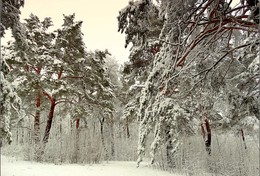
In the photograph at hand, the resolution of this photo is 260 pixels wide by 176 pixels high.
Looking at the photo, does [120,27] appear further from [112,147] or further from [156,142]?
[112,147]

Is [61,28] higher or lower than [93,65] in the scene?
higher

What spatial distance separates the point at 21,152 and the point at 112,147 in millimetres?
6817

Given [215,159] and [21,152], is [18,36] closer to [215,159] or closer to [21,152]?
[21,152]

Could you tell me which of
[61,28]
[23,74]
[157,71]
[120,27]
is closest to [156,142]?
[157,71]

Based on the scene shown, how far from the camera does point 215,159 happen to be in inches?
380

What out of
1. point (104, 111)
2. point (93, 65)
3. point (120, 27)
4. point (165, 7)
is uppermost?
point (93, 65)

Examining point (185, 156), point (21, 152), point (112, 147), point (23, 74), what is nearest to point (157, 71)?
point (185, 156)

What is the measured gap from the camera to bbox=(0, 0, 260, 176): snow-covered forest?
4.30 meters

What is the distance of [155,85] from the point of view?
457 cm

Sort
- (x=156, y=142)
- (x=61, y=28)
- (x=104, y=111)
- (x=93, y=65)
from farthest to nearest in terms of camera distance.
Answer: (x=104, y=111) → (x=93, y=65) → (x=61, y=28) → (x=156, y=142)

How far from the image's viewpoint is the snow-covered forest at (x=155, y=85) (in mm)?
4305

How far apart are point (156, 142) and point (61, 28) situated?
835 cm

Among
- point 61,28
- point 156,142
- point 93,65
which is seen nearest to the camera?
point 156,142

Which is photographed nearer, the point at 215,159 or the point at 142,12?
the point at 142,12
